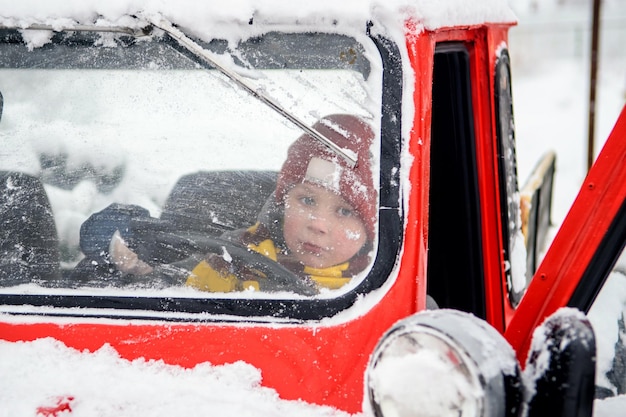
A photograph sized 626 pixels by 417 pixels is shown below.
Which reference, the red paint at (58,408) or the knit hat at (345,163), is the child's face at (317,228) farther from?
the red paint at (58,408)

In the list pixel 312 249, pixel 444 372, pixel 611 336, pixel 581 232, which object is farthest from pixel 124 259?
pixel 611 336

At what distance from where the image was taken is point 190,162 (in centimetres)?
150

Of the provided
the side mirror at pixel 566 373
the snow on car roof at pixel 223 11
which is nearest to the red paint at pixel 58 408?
the snow on car roof at pixel 223 11

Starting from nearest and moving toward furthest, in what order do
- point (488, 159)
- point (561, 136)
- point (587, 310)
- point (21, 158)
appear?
point (587, 310) → point (21, 158) → point (488, 159) → point (561, 136)

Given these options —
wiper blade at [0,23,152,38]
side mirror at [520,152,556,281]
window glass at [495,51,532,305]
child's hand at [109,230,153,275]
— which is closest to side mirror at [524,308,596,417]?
child's hand at [109,230,153,275]

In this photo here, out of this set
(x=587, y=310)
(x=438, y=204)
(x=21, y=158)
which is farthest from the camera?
(x=438, y=204)

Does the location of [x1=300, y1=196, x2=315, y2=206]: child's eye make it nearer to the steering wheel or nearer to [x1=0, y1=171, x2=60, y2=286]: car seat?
the steering wheel

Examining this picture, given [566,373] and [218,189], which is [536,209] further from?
[566,373]

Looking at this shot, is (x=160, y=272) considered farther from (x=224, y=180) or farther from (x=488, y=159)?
(x=488, y=159)

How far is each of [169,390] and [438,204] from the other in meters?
1.19

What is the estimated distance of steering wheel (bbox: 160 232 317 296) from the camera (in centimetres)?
146

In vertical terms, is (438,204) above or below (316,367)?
above

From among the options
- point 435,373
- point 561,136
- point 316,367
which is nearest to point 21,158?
point 316,367

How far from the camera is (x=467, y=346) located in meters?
1.07
